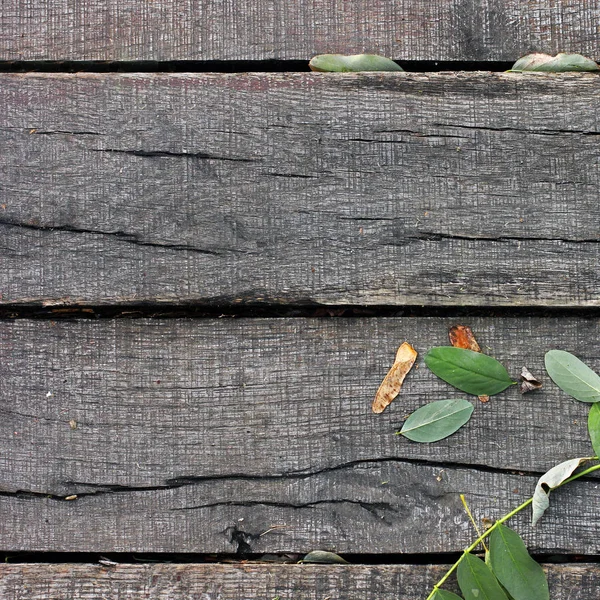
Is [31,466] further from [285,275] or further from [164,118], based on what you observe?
[164,118]

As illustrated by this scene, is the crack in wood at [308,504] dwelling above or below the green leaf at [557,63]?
below

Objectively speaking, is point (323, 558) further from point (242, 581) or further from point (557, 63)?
point (557, 63)

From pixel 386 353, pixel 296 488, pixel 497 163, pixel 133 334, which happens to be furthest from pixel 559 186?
pixel 133 334

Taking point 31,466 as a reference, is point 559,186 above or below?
above

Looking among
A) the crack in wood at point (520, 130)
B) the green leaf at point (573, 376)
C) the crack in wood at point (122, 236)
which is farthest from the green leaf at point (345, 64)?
the green leaf at point (573, 376)

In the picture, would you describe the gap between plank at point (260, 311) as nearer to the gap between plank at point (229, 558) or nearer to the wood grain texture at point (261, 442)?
the wood grain texture at point (261, 442)

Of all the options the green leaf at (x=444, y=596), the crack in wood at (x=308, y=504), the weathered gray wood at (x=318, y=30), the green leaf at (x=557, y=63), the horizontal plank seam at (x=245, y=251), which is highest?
Answer: the weathered gray wood at (x=318, y=30)

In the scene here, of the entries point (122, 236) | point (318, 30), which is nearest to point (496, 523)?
point (122, 236)
